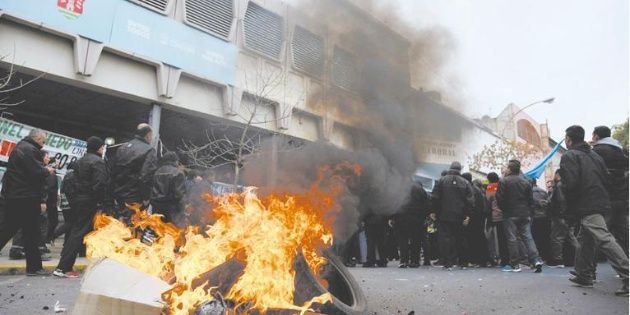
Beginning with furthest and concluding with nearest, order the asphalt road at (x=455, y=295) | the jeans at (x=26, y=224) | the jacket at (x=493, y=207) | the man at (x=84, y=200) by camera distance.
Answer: the jacket at (x=493, y=207)
the man at (x=84, y=200)
the jeans at (x=26, y=224)
the asphalt road at (x=455, y=295)

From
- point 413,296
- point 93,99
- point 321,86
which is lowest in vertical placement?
point 413,296

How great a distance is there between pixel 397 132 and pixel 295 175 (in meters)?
2.21

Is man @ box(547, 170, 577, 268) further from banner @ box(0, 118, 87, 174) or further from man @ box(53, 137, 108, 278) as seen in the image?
banner @ box(0, 118, 87, 174)

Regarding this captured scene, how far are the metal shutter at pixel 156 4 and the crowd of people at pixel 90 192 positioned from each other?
788cm

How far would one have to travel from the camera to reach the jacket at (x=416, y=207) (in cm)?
890

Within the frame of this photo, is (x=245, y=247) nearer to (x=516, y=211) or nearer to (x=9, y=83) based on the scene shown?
(x=516, y=211)

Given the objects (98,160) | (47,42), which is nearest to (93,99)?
(47,42)

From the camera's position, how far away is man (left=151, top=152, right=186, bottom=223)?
590 centimetres

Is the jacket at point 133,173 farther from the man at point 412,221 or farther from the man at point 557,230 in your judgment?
the man at point 557,230

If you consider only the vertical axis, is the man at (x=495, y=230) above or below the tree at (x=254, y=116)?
below

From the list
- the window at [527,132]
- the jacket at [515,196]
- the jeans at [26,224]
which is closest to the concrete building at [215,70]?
the jacket at [515,196]

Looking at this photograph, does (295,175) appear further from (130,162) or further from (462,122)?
(462,122)

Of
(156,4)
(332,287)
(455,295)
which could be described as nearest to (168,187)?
(332,287)

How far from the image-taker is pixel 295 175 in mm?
4883
